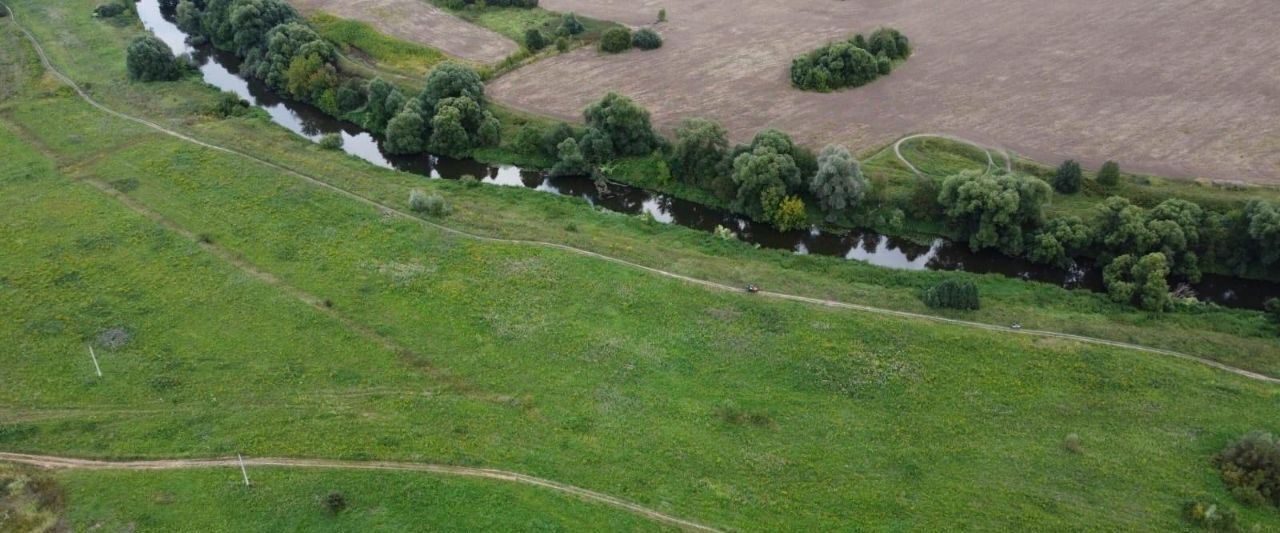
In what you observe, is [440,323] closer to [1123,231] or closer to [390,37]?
[1123,231]

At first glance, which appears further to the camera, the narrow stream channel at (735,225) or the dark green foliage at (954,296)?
the narrow stream channel at (735,225)

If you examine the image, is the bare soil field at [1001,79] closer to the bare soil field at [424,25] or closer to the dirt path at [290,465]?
the bare soil field at [424,25]

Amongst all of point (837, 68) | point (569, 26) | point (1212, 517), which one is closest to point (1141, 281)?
point (1212, 517)

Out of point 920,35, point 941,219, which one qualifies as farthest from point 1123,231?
point 920,35

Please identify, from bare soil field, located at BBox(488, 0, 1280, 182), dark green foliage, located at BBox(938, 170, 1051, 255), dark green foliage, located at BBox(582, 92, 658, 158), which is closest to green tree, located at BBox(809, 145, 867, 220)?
dark green foliage, located at BBox(938, 170, 1051, 255)

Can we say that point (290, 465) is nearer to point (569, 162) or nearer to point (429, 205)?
point (429, 205)

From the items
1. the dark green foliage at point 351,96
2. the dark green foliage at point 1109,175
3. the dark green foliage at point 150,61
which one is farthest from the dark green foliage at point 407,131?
the dark green foliage at point 1109,175
